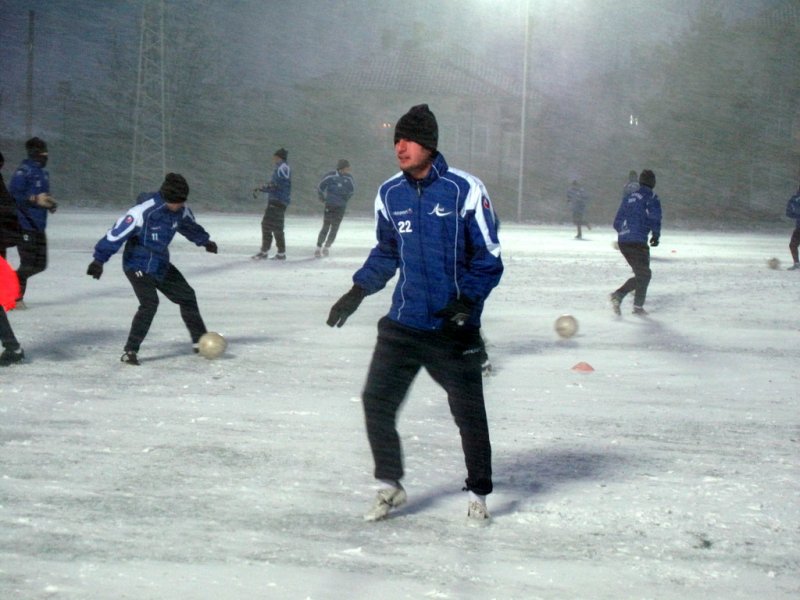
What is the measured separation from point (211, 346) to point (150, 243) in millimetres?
1090

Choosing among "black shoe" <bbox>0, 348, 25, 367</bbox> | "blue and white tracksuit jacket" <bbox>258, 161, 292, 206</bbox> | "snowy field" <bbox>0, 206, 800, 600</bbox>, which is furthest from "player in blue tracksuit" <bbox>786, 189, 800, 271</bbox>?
"black shoe" <bbox>0, 348, 25, 367</bbox>

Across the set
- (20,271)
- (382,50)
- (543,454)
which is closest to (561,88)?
(382,50)

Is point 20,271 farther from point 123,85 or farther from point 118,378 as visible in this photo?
point 123,85

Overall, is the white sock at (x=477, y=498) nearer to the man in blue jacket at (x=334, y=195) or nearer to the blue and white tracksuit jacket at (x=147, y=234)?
the blue and white tracksuit jacket at (x=147, y=234)

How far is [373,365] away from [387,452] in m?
0.41

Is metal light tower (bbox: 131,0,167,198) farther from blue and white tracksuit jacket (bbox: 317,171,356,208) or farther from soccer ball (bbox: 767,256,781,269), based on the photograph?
soccer ball (bbox: 767,256,781,269)

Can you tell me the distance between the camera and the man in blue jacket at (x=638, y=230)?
1388cm

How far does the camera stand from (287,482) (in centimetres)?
607

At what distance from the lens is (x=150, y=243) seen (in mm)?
9641

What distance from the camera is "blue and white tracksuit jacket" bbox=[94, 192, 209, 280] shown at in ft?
30.9

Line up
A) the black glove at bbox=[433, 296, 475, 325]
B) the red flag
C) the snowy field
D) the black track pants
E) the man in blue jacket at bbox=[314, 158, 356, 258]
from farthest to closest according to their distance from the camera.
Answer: the man in blue jacket at bbox=[314, 158, 356, 258]
the red flag
the black track pants
the black glove at bbox=[433, 296, 475, 325]
the snowy field

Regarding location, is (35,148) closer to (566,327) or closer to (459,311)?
(566,327)

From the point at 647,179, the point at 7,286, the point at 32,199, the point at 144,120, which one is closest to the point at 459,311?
the point at 7,286

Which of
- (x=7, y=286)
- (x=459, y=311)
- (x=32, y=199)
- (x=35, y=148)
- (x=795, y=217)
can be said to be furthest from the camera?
(x=795, y=217)
